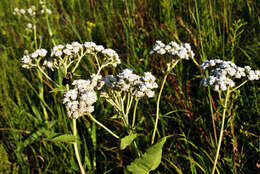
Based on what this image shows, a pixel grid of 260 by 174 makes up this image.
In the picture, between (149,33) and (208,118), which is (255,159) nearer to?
(208,118)

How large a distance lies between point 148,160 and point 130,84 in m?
0.67

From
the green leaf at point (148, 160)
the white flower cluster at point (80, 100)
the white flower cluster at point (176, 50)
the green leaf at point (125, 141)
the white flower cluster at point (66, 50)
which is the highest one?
the white flower cluster at point (66, 50)

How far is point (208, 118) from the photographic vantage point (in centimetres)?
252

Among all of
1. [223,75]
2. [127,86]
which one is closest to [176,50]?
[223,75]

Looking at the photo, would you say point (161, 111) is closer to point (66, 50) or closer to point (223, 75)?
point (223, 75)

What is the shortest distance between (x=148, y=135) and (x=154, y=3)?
2.49 meters

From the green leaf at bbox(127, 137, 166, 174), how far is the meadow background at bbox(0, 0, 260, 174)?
0.95ft

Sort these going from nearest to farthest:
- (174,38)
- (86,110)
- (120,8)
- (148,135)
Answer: (86,110) → (148,135) → (174,38) → (120,8)

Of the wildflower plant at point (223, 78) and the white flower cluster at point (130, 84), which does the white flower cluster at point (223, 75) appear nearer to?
the wildflower plant at point (223, 78)

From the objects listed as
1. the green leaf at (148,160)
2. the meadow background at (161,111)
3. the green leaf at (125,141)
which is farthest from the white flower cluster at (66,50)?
the green leaf at (148,160)

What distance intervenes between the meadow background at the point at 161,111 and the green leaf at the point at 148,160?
289 millimetres

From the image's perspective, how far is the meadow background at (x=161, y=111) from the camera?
219cm

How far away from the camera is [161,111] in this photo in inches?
106

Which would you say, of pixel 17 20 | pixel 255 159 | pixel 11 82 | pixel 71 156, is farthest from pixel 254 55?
pixel 17 20
